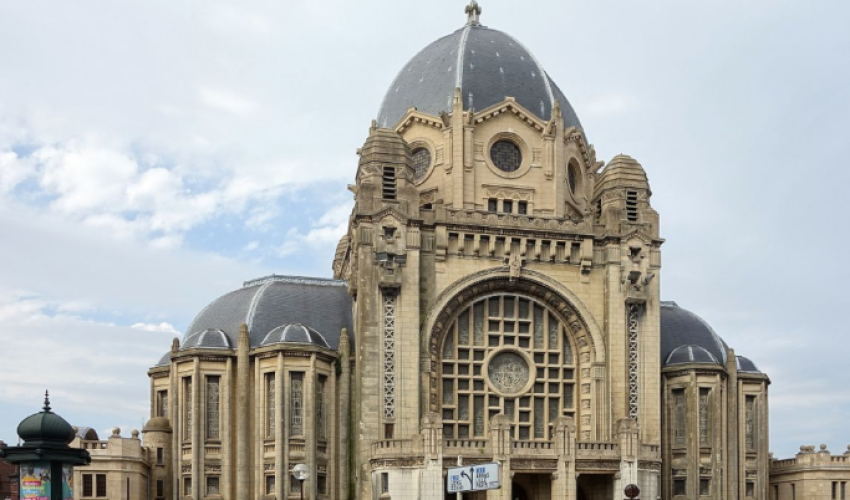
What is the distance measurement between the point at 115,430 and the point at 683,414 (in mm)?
33312

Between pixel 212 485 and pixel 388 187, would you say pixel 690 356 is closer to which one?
pixel 388 187

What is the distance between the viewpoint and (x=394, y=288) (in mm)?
62469

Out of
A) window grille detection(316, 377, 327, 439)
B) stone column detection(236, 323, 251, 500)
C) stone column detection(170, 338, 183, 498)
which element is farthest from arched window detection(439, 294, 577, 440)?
stone column detection(170, 338, 183, 498)

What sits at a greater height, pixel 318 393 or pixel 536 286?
pixel 536 286

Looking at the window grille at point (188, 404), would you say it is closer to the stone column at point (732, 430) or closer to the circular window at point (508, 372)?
the circular window at point (508, 372)

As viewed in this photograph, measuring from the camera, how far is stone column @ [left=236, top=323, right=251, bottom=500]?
62219 millimetres

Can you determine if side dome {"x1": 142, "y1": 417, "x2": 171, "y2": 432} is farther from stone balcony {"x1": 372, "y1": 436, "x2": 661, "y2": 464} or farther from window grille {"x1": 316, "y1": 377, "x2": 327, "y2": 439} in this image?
stone balcony {"x1": 372, "y1": 436, "x2": 661, "y2": 464}

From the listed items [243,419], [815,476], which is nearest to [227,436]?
[243,419]

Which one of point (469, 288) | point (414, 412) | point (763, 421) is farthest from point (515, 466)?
point (763, 421)

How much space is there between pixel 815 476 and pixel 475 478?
37137mm

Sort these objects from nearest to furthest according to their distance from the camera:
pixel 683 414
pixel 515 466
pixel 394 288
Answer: pixel 515 466 < pixel 394 288 < pixel 683 414

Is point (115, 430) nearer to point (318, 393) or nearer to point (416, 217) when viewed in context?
point (318, 393)

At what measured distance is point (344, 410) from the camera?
6384 cm

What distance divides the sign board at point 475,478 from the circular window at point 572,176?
28835 millimetres
